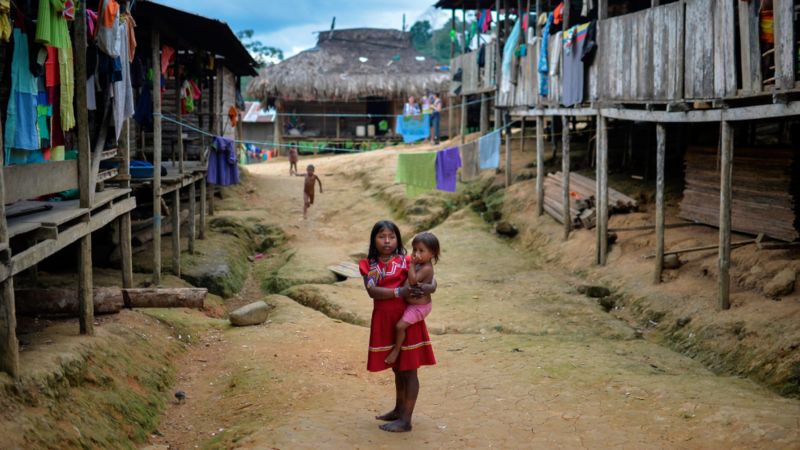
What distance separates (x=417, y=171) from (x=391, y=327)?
40.4 feet

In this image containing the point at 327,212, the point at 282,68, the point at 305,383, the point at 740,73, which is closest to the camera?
the point at 305,383

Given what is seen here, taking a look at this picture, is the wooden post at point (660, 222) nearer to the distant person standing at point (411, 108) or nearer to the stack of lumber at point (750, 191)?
the stack of lumber at point (750, 191)

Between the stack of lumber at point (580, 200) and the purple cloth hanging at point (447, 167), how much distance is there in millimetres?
2128

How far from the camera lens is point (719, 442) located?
7051 mm

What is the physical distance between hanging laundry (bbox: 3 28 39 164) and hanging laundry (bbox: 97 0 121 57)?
1.38 meters

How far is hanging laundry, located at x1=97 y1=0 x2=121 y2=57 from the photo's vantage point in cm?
902

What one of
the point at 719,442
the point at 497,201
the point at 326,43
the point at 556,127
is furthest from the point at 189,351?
the point at 326,43

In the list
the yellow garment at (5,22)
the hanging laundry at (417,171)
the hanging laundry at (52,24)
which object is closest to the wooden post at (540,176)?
the hanging laundry at (417,171)

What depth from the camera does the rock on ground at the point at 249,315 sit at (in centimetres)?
1168

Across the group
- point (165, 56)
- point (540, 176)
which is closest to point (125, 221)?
point (165, 56)

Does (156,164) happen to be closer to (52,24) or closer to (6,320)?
(52,24)

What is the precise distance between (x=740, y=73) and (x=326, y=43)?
29788 mm

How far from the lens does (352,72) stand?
3566cm

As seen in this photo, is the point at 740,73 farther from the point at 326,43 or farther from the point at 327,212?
the point at 326,43
